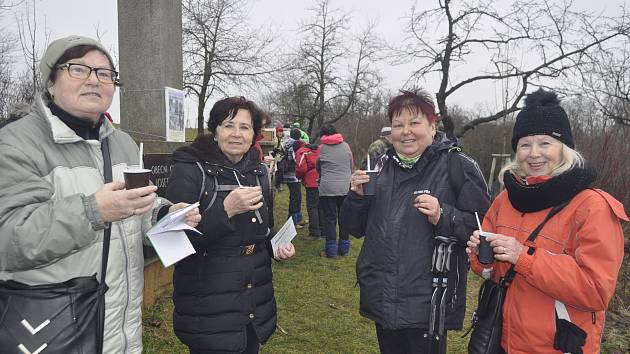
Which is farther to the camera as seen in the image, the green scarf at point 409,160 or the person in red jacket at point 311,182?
the person in red jacket at point 311,182

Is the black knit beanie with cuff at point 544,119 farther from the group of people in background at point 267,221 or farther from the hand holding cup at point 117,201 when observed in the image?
the hand holding cup at point 117,201

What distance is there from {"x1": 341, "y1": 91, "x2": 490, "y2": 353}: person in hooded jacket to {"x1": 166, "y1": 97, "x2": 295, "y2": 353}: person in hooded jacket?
2.12ft

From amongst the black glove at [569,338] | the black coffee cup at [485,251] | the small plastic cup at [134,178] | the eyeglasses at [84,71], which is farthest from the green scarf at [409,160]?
the eyeglasses at [84,71]

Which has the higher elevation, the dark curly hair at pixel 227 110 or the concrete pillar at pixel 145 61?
the concrete pillar at pixel 145 61

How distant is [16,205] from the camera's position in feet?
5.00

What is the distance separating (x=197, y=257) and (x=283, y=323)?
2778mm

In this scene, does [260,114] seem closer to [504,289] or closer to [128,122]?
[504,289]

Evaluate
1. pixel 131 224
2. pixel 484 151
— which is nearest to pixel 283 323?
pixel 131 224

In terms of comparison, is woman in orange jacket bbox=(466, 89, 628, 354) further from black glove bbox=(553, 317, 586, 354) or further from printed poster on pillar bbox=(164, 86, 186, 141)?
printed poster on pillar bbox=(164, 86, 186, 141)

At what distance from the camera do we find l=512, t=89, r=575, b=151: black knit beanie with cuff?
2.13 meters

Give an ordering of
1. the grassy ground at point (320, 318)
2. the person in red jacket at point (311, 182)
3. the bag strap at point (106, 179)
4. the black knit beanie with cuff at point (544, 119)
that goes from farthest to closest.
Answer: the person in red jacket at point (311, 182), the grassy ground at point (320, 318), the black knit beanie with cuff at point (544, 119), the bag strap at point (106, 179)

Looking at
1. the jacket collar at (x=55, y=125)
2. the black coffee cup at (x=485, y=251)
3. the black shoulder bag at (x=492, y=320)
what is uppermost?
the jacket collar at (x=55, y=125)

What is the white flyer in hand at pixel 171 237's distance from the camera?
1.86 meters

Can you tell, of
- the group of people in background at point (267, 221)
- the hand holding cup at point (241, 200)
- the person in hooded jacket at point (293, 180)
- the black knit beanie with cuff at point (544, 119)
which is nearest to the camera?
the group of people in background at point (267, 221)
